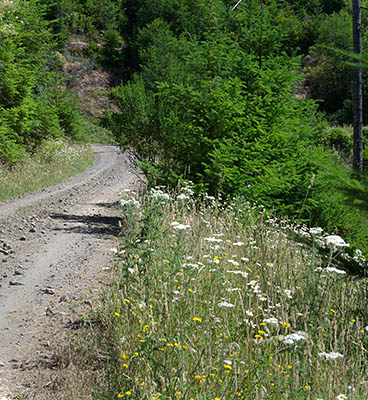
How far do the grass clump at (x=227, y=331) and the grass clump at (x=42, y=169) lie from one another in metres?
9.93

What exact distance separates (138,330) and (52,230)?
6622 mm

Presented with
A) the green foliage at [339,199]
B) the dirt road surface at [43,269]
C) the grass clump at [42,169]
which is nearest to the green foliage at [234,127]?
the green foliage at [339,199]

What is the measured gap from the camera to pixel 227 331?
3076mm

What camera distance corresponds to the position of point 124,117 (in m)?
12.3

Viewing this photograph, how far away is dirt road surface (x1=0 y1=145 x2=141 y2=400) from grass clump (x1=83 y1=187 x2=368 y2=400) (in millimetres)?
634

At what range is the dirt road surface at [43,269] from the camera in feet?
13.6

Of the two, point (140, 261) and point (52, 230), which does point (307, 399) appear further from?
point (52, 230)

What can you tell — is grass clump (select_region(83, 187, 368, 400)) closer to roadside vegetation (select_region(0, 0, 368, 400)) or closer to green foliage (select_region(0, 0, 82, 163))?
roadside vegetation (select_region(0, 0, 368, 400))

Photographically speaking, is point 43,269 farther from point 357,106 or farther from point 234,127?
point 357,106

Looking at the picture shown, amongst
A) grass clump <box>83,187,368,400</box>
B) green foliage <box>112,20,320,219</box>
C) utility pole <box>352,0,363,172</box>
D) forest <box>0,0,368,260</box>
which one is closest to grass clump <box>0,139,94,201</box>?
forest <box>0,0,368,260</box>

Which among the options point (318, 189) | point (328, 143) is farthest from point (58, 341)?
point (328, 143)

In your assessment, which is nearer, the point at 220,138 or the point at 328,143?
the point at 220,138

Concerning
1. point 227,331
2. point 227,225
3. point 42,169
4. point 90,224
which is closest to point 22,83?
point 42,169

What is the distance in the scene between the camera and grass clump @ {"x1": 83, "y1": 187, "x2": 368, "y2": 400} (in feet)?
8.78
